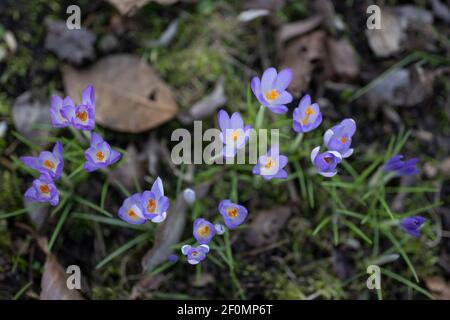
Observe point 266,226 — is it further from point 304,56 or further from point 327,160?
point 304,56

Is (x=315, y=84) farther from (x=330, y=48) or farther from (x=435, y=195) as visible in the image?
(x=435, y=195)

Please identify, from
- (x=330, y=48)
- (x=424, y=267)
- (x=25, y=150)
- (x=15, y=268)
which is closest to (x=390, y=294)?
(x=424, y=267)

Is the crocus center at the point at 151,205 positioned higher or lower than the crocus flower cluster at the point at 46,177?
lower

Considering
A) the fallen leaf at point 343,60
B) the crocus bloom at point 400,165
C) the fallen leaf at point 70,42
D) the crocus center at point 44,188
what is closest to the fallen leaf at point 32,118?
the fallen leaf at point 70,42

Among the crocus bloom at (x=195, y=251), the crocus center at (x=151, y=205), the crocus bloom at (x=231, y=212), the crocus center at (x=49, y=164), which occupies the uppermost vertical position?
the crocus center at (x=49, y=164)

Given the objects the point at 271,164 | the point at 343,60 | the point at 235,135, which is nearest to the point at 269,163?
the point at 271,164

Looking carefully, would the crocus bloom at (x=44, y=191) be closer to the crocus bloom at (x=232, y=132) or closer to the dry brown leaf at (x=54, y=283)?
the dry brown leaf at (x=54, y=283)

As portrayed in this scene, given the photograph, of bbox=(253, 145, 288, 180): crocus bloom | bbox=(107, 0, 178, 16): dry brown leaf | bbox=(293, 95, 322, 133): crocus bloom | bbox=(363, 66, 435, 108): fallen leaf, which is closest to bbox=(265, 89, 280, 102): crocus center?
bbox=(293, 95, 322, 133): crocus bloom

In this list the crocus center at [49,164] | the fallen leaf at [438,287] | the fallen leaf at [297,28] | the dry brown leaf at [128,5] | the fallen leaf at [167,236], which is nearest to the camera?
the crocus center at [49,164]
